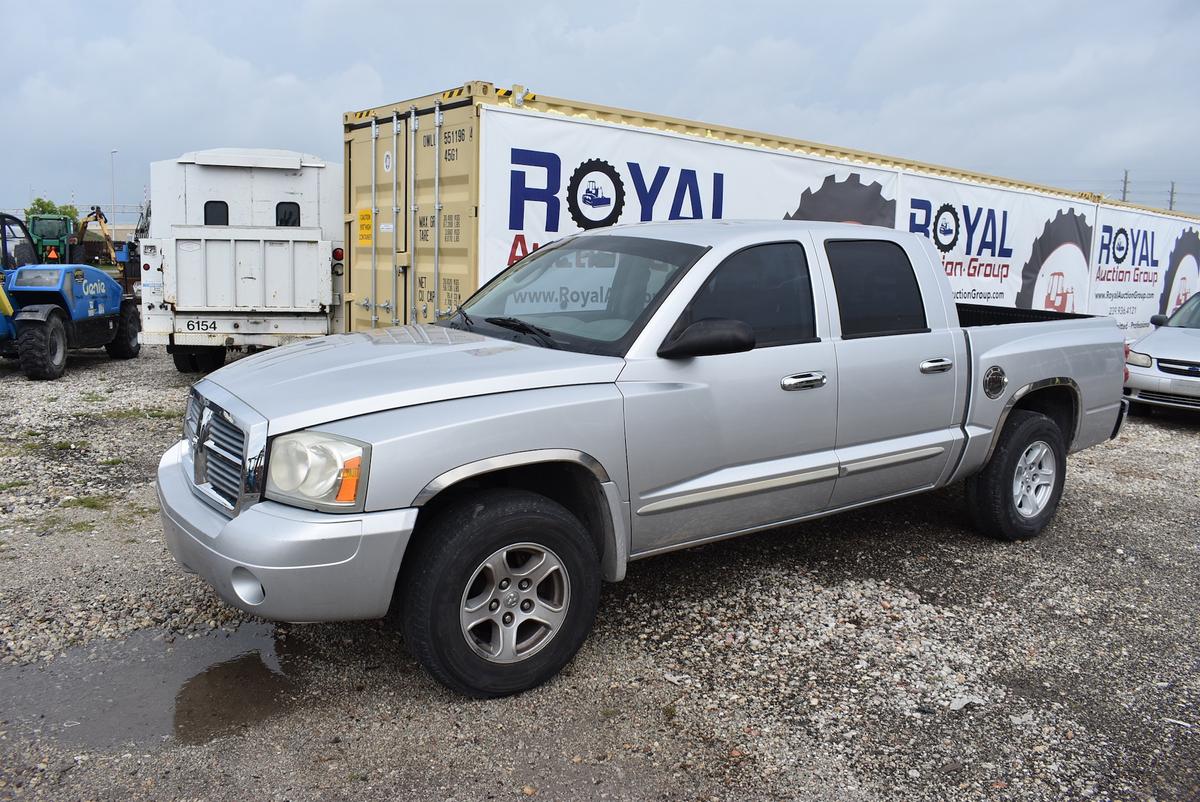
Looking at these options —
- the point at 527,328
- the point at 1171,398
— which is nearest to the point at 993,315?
the point at 527,328

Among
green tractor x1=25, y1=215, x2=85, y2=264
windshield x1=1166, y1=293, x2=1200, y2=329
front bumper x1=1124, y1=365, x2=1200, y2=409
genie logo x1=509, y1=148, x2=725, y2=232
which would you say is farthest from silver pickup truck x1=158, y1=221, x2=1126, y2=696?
green tractor x1=25, y1=215, x2=85, y2=264

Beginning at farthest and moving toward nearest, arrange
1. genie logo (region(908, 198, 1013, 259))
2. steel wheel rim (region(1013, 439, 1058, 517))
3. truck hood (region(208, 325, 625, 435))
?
genie logo (region(908, 198, 1013, 259)) < steel wheel rim (region(1013, 439, 1058, 517)) < truck hood (region(208, 325, 625, 435))

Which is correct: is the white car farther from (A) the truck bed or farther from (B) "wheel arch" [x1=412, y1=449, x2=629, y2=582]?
(B) "wheel arch" [x1=412, y1=449, x2=629, y2=582]

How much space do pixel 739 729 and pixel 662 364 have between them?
1.40 metres

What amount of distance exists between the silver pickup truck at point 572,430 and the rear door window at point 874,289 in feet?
0.05

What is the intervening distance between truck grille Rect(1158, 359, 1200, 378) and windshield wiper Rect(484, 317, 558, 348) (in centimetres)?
845

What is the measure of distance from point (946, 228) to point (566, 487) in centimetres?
964

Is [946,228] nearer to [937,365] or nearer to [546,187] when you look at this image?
[546,187]

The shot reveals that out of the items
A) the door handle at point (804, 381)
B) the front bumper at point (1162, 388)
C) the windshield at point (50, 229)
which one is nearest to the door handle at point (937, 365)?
the door handle at point (804, 381)

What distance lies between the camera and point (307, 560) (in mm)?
3037

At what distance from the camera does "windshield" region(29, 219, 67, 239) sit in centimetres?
2305

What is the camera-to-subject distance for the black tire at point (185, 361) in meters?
11.6

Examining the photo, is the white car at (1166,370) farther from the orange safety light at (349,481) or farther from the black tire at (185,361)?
the black tire at (185,361)

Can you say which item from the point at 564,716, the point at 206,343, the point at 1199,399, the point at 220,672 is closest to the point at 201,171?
the point at 206,343
